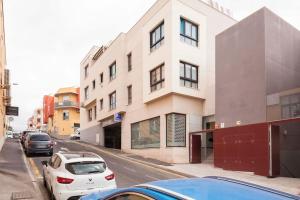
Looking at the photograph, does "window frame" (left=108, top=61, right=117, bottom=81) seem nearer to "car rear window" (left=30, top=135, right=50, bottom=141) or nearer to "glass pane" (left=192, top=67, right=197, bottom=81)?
"glass pane" (left=192, top=67, right=197, bottom=81)

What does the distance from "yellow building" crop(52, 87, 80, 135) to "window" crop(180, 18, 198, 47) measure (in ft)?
155

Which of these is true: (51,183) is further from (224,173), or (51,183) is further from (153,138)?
(153,138)

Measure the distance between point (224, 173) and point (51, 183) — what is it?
39.0 ft

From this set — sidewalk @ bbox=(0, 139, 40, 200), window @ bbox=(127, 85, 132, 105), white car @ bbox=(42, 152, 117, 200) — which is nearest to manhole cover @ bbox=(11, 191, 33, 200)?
sidewalk @ bbox=(0, 139, 40, 200)

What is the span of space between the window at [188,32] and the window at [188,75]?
1.92 m

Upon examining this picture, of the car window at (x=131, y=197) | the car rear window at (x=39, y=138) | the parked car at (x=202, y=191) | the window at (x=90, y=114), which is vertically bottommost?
the car rear window at (x=39, y=138)

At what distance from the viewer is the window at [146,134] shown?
27969 millimetres

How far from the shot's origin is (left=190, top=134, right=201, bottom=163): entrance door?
25844mm

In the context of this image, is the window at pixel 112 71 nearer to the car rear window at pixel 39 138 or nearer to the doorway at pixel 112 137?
the doorway at pixel 112 137

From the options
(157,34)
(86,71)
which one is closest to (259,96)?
(157,34)

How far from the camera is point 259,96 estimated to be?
70.1ft

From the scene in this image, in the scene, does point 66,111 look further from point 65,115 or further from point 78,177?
point 78,177

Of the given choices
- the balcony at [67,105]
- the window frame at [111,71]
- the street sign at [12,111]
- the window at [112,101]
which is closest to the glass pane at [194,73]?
the window frame at [111,71]

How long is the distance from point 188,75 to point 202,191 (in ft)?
79.2
